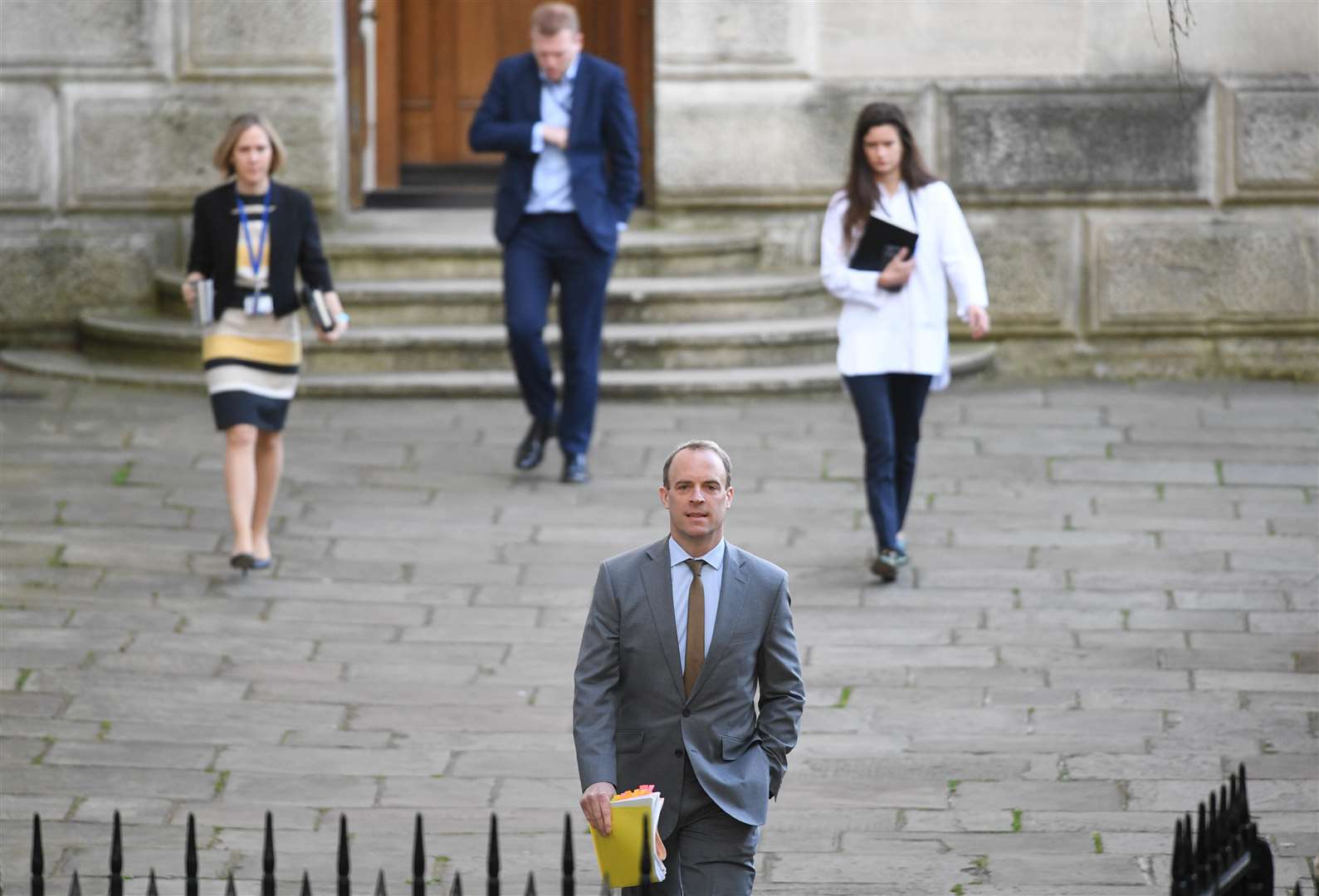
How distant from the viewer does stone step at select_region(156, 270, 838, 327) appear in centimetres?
1157

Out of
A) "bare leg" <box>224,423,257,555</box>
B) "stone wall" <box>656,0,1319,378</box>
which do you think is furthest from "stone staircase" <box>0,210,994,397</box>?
"bare leg" <box>224,423,257,555</box>

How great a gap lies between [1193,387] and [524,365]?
4.39m

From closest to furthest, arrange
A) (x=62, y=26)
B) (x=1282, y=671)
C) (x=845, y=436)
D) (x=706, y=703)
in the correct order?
1. (x=706, y=703)
2. (x=1282, y=671)
3. (x=845, y=436)
4. (x=62, y=26)

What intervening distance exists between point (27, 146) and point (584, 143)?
4148mm

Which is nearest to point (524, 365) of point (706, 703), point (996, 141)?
point (996, 141)

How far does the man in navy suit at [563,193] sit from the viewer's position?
31.0ft

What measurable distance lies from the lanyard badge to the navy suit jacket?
5.17 feet

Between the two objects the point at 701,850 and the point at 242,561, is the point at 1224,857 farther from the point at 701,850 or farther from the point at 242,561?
the point at 242,561

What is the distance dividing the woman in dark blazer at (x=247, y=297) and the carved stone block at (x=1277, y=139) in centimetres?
613

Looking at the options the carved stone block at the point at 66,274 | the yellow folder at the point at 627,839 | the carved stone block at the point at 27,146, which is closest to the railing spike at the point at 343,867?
the yellow folder at the point at 627,839

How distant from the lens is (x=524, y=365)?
31.3 ft

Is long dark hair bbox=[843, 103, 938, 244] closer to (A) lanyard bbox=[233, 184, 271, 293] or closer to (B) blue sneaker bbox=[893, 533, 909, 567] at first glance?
(B) blue sneaker bbox=[893, 533, 909, 567]

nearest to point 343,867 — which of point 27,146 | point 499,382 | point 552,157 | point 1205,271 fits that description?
point 552,157

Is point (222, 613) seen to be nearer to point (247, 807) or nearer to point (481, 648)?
point (481, 648)
